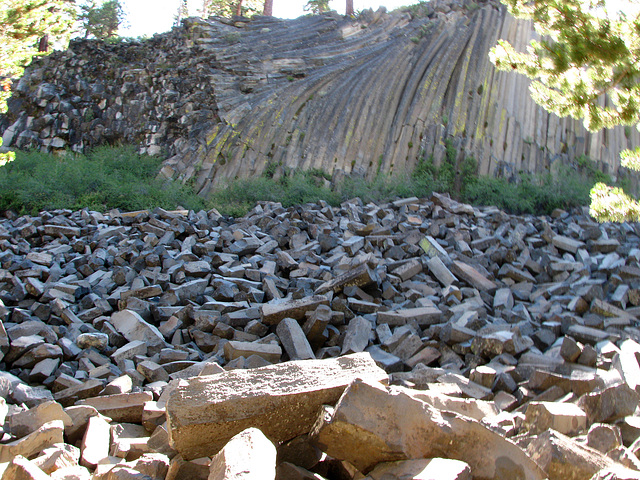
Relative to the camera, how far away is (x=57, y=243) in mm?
7234

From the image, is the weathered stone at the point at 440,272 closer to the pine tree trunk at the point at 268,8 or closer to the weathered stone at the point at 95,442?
the weathered stone at the point at 95,442

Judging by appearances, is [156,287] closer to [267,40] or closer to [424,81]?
[424,81]

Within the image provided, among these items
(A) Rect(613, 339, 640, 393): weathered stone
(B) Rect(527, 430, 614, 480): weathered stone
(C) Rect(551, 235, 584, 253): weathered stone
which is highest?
(B) Rect(527, 430, 614, 480): weathered stone

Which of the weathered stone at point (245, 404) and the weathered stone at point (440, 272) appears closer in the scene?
the weathered stone at point (245, 404)

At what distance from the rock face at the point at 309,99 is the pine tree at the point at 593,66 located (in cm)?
815

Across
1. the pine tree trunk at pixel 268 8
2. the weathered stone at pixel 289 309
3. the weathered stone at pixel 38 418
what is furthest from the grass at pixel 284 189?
the pine tree trunk at pixel 268 8

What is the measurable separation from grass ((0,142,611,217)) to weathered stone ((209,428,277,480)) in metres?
7.94

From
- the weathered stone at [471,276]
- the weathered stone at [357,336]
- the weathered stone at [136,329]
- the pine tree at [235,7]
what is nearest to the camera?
the weathered stone at [357,336]

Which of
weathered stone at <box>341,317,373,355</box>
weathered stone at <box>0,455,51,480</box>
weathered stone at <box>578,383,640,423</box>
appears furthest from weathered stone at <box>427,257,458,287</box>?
weathered stone at <box>0,455,51,480</box>

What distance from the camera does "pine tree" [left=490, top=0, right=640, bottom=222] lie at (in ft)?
10.0

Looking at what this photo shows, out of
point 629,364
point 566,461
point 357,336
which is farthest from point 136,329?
point 629,364

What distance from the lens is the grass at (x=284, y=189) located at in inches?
387

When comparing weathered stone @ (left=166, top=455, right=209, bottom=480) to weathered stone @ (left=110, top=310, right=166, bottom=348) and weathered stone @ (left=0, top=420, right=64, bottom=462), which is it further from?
weathered stone @ (left=110, top=310, right=166, bottom=348)

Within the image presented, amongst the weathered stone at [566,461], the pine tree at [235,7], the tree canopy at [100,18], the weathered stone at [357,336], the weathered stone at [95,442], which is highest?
the pine tree at [235,7]
